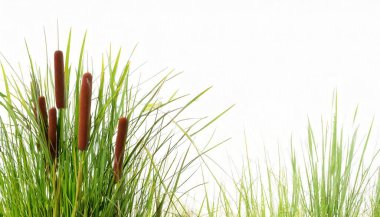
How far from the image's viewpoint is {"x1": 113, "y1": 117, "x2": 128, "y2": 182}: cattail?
1.29m

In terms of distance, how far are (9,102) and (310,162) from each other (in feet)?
3.70

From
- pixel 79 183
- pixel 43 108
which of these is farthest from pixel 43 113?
pixel 79 183

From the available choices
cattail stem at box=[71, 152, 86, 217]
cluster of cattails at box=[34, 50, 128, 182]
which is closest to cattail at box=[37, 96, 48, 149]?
cluster of cattails at box=[34, 50, 128, 182]

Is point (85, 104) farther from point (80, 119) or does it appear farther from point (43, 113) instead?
point (43, 113)

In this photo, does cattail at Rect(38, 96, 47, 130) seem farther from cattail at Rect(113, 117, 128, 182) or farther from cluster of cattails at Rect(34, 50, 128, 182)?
cattail at Rect(113, 117, 128, 182)

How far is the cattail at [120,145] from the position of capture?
4.22ft

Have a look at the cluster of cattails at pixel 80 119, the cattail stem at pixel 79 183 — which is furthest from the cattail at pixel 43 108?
the cattail stem at pixel 79 183

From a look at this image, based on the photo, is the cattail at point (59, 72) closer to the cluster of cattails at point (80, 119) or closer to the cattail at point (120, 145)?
the cluster of cattails at point (80, 119)

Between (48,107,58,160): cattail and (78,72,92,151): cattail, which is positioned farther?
(48,107,58,160): cattail

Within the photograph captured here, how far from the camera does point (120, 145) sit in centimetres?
130

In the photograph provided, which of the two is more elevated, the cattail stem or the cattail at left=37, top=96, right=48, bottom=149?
the cattail at left=37, top=96, right=48, bottom=149

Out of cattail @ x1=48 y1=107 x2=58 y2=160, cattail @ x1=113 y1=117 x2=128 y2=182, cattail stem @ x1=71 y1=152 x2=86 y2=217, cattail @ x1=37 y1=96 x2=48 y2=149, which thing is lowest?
cattail stem @ x1=71 y1=152 x2=86 y2=217

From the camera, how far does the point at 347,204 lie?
208 cm

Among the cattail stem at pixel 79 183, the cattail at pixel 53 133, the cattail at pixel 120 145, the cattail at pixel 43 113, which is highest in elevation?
the cattail at pixel 43 113
